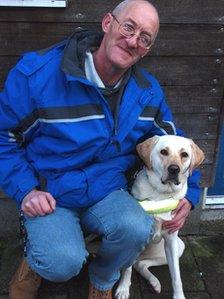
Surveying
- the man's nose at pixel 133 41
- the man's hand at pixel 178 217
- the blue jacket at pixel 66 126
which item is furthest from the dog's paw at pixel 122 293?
the man's nose at pixel 133 41

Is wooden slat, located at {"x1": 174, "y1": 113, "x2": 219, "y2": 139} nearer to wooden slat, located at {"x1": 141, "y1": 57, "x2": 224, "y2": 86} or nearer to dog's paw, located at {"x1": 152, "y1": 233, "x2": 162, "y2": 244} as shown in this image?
wooden slat, located at {"x1": 141, "y1": 57, "x2": 224, "y2": 86}

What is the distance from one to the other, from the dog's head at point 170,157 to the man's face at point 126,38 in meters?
0.49

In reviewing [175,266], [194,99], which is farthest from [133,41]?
[175,266]

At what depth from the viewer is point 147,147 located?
2688 millimetres

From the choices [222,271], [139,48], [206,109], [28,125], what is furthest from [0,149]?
[222,271]

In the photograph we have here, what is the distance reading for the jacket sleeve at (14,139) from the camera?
2453mm

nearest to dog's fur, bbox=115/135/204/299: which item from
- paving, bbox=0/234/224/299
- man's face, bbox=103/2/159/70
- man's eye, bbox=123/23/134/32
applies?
paving, bbox=0/234/224/299

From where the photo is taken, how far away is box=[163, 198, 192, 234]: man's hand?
275 centimetres

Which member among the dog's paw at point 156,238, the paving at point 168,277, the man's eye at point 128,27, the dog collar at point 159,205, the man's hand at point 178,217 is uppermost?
the man's eye at point 128,27

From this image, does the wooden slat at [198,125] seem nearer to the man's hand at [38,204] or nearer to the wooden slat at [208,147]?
the wooden slat at [208,147]

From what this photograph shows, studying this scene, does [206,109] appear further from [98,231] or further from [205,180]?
[98,231]

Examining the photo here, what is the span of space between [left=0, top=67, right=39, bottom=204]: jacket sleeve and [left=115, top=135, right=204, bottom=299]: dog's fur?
664 millimetres

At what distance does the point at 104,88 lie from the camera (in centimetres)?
260

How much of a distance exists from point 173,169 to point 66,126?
64cm
